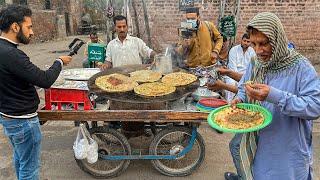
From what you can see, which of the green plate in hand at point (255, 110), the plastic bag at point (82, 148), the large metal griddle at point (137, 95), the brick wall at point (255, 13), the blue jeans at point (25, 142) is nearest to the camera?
the green plate in hand at point (255, 110)

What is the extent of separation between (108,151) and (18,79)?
162 cm

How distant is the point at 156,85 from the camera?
4168 mm

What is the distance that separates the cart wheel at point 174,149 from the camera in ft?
13.8

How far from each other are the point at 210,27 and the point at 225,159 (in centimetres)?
222

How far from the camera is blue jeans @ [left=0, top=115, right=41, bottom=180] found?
323cm

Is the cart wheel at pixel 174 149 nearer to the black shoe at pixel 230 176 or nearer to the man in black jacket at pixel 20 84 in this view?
the black shoe at pixel 230 176

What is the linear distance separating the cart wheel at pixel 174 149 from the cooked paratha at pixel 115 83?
0.71 metres

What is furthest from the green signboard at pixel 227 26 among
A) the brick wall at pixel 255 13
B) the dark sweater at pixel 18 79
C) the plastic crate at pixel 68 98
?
the dark sweater at pixel 18 79

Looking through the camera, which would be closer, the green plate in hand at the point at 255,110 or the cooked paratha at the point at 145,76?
the green plate in hand at the point at 255,110

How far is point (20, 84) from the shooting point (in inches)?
124

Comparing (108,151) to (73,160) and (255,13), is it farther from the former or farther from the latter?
(255,13)

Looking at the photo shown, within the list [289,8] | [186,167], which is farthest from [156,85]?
[289,8]

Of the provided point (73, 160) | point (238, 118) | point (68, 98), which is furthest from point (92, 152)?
point (238, 118)

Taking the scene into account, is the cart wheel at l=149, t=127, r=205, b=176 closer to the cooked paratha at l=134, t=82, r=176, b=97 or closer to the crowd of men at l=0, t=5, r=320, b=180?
the cooked paratha at l=134, t=82, r=176, b=97
